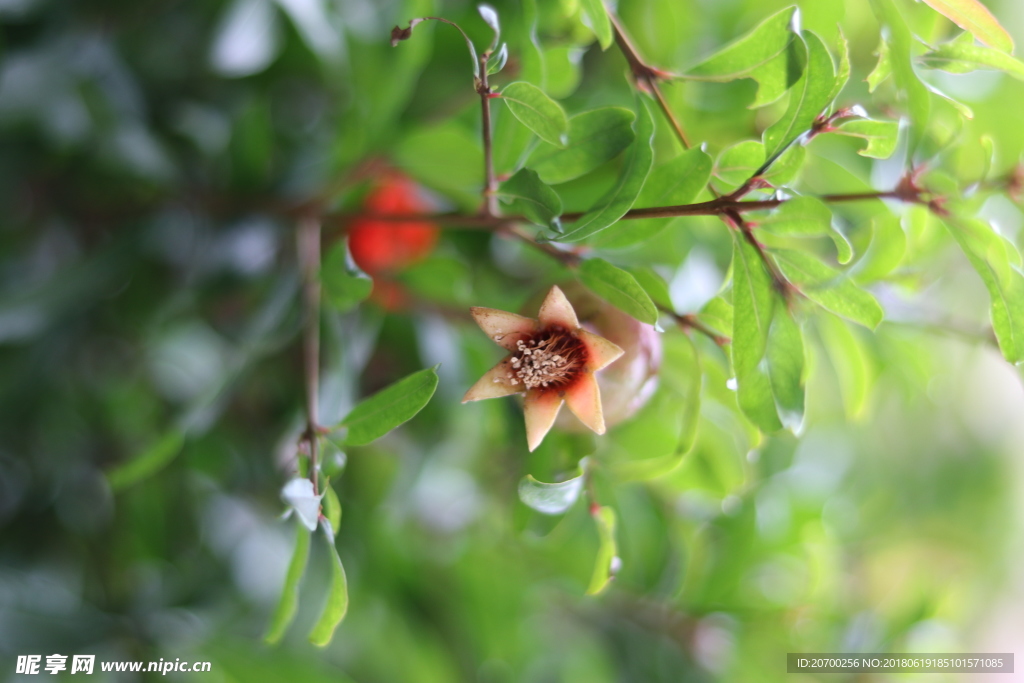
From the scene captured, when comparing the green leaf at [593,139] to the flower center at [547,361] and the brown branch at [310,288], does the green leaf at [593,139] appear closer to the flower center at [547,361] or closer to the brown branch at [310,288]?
the flower center at [547,361]

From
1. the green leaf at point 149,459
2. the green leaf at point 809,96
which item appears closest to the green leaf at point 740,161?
the green leaf at point 809,96

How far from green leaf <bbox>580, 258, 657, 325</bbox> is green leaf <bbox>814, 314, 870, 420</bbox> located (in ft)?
0.63

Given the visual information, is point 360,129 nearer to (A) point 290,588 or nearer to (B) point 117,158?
(B) point 117,158

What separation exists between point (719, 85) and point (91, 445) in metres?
0.62

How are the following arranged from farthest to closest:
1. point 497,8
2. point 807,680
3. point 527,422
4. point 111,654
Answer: point 807,680 < point 111,654 < point 497,8 < point 527,422

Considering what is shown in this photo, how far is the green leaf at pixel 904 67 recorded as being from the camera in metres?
0.30

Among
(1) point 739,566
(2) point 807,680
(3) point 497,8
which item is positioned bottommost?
(2) point 807,680

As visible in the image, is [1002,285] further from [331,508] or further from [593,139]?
[331,508]

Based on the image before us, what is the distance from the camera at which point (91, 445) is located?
65cm

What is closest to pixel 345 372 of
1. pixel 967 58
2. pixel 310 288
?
pixel 310 288

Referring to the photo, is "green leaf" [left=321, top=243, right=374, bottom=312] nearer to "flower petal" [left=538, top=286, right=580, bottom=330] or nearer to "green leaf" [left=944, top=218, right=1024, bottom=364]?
"flower petal" [left=538, top=286, right=580, bottom=330]

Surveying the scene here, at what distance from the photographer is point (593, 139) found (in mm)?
311

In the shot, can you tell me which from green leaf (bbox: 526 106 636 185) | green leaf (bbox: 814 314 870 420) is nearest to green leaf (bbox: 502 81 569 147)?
green leaf (bbox: 526 106 636 185)

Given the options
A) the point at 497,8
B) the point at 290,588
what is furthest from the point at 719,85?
the point at 290,588
